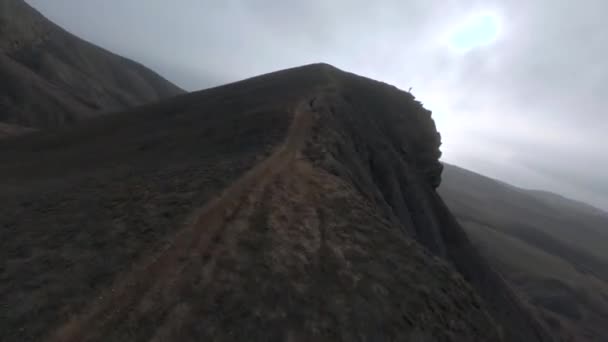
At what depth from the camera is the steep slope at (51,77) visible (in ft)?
201

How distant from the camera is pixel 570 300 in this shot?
5316cm

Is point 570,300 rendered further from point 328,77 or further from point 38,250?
point 38,250

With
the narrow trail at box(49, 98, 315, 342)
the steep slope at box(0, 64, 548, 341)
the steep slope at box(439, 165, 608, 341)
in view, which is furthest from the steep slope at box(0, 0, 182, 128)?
the steep slope at box(439, 165, 608, 341)

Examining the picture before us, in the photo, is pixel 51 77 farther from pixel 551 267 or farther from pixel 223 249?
pixel 551 267

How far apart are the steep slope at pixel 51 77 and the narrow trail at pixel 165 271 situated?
60567 mm

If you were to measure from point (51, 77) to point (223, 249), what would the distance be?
85.2 metres

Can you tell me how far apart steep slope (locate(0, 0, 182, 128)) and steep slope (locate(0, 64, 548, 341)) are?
47.3 metres

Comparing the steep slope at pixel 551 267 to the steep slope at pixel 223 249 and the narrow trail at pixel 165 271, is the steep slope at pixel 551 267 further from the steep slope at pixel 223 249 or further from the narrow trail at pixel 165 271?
the narrow trail at pixel 165 271

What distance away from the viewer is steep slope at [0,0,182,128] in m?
61.3

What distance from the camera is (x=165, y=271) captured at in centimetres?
912

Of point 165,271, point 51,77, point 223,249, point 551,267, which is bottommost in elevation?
point 551,267

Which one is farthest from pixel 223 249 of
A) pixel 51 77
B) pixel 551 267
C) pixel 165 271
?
pixel 51 77

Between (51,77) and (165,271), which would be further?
(51,77)

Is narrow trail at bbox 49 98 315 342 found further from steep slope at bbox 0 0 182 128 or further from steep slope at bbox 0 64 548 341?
steep slope at bbox 0 0 182 128
